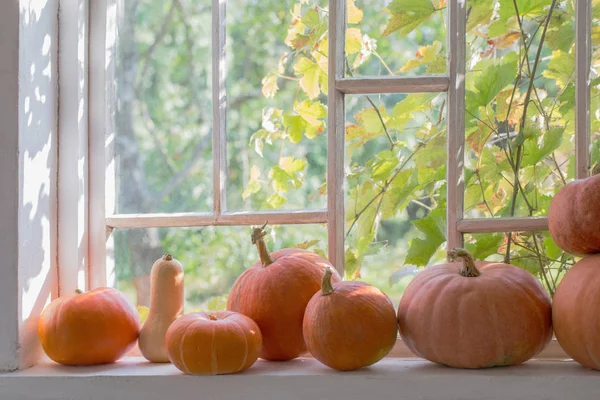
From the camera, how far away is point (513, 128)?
1.40 metres

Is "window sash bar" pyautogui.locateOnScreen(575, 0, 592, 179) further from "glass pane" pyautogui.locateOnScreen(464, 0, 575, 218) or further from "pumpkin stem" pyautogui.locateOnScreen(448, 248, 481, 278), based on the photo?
"pumpkin stem" pyautogui.locateOnScreen(448, 248, 481, 278)

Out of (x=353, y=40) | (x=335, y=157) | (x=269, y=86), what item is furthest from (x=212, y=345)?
(x=353, y=40)

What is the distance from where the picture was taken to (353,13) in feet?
4.63

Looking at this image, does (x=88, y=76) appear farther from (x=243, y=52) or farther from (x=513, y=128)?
(x=513, y=128)

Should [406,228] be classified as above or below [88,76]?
below

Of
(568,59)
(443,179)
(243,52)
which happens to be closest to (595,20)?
(568,59)

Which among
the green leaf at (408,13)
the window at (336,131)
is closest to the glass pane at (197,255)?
the window at (336,131)

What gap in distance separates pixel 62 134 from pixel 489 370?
0.93 meters

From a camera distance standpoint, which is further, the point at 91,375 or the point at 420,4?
the point at 420,4

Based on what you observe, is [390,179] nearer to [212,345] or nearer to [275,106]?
[275,106]

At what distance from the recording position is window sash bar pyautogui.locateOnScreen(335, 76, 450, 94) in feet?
4.48

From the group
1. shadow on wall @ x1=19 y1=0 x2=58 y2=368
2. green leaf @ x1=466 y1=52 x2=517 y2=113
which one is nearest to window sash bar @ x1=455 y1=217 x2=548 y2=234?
green leaf @ x1=466 y1=52 x2=517 y2=113

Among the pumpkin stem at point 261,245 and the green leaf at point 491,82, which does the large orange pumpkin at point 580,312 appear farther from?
the pumpkin stem at point 261,245

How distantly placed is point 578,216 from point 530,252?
27 centimetres
